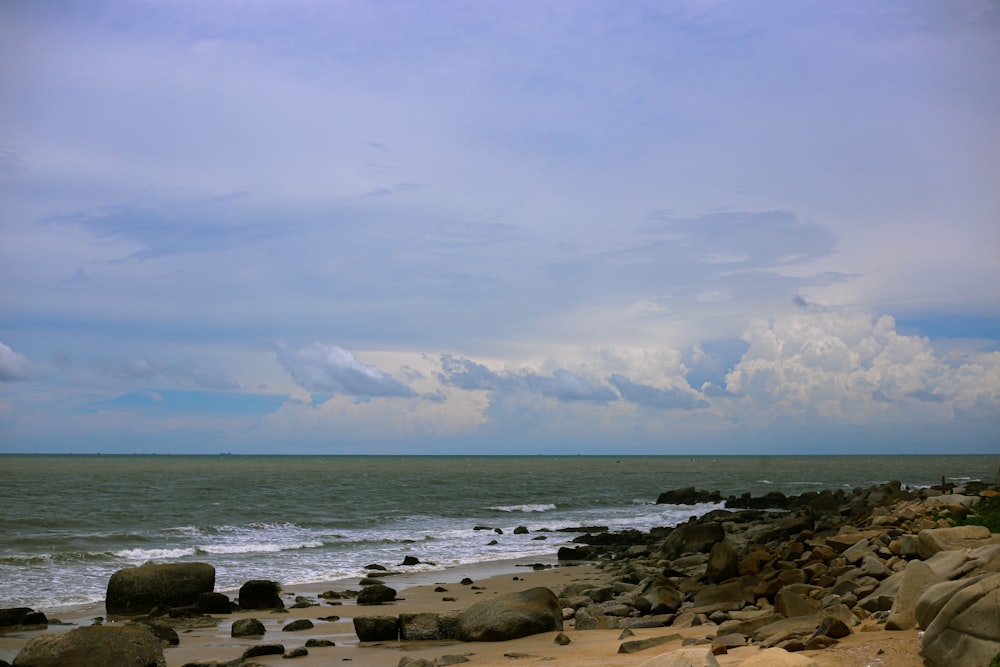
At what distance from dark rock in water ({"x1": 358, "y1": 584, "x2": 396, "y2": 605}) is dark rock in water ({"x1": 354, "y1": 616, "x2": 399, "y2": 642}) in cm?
436

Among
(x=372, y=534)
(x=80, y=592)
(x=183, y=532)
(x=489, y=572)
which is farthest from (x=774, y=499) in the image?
(x=80, y=592)

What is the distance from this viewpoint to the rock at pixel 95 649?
36.6 feet

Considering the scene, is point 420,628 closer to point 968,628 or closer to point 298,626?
point 298,626

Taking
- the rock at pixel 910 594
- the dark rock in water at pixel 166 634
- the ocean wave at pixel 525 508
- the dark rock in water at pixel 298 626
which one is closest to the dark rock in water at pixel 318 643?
the dark rock in water at pixel 298 626

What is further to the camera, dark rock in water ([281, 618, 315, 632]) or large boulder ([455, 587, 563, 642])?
dark rock in water ([281, 618, 315, 632])

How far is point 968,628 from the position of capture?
702cm

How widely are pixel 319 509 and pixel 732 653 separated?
3975 cm

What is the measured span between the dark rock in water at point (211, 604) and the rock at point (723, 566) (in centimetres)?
983

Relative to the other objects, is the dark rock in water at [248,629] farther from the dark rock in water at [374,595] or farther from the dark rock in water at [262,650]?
the dark rock in water at [374,595]

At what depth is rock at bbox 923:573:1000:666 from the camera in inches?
267

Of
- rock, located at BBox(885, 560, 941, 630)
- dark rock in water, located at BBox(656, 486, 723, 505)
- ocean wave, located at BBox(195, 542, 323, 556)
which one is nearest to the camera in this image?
rock, located at BBox(885, 560, 941, 630)

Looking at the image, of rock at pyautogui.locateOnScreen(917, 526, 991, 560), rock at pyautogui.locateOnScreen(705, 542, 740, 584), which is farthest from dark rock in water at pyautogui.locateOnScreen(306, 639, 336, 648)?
rock at pyautogui.locateOnScreen(917, 526, 991, 560)

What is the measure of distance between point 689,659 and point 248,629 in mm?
10773

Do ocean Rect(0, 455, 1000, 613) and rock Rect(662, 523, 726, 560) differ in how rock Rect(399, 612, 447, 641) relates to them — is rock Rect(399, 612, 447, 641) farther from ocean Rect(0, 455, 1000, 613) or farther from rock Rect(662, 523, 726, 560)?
rock Rect(662, 523, 726, 560)
